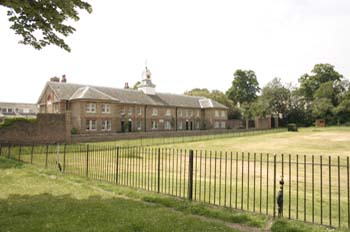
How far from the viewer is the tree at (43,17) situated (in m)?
8.08

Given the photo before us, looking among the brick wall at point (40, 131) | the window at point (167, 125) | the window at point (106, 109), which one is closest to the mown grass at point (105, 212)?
the brick wall at point (40, 131)

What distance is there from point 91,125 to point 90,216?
126ft

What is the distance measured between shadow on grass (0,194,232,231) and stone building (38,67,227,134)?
34.1 metres

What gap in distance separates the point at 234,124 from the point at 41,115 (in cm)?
4959

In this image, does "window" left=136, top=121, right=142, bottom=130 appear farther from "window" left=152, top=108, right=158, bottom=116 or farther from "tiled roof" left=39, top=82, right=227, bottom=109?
"window" left=152, top=108, right=158, bottom=116

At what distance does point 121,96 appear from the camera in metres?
50.8

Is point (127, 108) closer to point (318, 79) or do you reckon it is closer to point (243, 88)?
point (243, 88)

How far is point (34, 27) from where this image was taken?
9.16 metres

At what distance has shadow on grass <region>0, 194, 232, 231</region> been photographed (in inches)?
225

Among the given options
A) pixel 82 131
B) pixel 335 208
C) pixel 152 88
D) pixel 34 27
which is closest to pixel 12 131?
pixel 82 131

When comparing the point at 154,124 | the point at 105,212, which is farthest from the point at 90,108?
the point at 105,212

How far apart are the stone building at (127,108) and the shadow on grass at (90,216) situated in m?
34.1

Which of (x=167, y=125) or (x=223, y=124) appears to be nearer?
(x=167, y=125)

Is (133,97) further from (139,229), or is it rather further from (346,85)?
(346,85)
